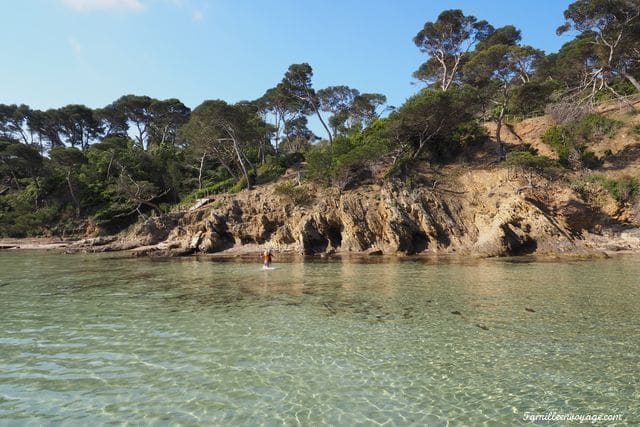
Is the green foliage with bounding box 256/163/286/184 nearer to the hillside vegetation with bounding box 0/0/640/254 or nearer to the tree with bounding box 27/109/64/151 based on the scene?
the hillside vegetation with bounding box 0/0/640/254

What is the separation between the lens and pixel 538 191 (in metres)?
34.3

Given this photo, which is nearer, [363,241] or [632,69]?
[363,241]

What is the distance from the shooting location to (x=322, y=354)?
8.81 metres

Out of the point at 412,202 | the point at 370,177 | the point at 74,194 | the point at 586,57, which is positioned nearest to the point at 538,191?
the point at 412,202

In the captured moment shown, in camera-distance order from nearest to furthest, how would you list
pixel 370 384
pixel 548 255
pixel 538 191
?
pixel 370 384 → pixel 548 255 → pixel 538 191

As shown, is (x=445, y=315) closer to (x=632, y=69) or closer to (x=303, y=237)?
(x=303, y=237)

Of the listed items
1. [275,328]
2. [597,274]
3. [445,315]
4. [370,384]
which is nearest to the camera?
[370,384]

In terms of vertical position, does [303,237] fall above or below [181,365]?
above

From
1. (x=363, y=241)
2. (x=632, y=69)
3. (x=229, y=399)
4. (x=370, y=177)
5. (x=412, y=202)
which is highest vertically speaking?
(x=632, y=69)

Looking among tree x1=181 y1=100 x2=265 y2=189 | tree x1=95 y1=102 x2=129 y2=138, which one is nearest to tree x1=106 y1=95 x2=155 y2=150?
tree x1=95 y1=102 x2=129 y2=138

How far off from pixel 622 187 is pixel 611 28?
16.7m

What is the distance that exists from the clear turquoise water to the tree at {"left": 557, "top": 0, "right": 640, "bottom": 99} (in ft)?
106

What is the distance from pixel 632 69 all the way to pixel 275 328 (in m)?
49.8

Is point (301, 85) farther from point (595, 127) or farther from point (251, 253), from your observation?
point (595, 127)
